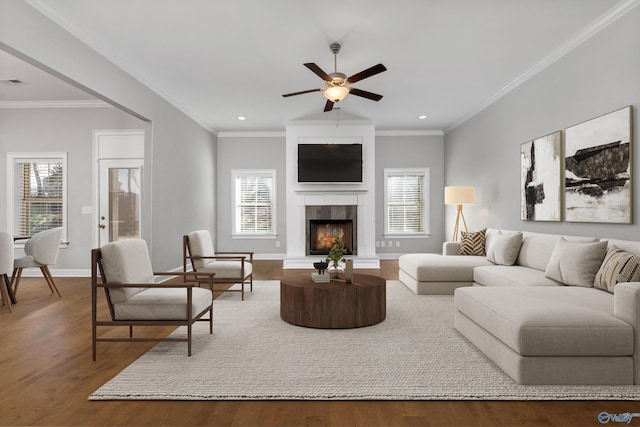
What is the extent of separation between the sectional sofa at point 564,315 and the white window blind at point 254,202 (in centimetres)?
560

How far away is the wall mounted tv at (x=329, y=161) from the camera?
26.0 feet

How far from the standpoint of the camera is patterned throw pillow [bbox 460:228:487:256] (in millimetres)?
5887

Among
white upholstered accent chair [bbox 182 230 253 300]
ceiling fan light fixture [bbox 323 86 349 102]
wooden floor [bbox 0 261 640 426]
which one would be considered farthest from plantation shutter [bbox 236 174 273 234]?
wooden floor [bbox 0 261 640 426]

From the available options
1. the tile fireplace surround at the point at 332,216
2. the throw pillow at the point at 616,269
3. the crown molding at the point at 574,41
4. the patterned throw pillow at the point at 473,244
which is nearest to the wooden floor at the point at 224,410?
the throw pillow at the point at 616,269

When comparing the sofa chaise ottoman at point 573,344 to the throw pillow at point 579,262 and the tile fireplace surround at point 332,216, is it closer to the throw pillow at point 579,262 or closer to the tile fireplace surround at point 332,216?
the throw pillow at point 579,262

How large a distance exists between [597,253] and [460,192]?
3.16m

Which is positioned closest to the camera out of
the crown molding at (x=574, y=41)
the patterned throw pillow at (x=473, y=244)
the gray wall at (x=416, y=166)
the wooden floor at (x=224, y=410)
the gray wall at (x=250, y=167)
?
the wooden floor at (x=224, y=410)

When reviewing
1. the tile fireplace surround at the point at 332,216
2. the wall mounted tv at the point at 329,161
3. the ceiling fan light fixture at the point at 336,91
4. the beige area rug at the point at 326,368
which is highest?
the ceiling fan light fixture at the point at 336,91

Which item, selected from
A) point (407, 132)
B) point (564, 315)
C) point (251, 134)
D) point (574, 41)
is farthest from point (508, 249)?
point (251, 134)

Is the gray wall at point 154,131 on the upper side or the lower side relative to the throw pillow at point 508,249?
upper

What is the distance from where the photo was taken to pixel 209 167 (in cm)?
845

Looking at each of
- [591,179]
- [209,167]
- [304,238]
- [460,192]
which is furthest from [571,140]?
[209,167]

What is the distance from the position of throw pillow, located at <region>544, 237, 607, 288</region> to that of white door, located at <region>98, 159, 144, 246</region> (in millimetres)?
6090

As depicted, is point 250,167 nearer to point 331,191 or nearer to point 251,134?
point 251,134
